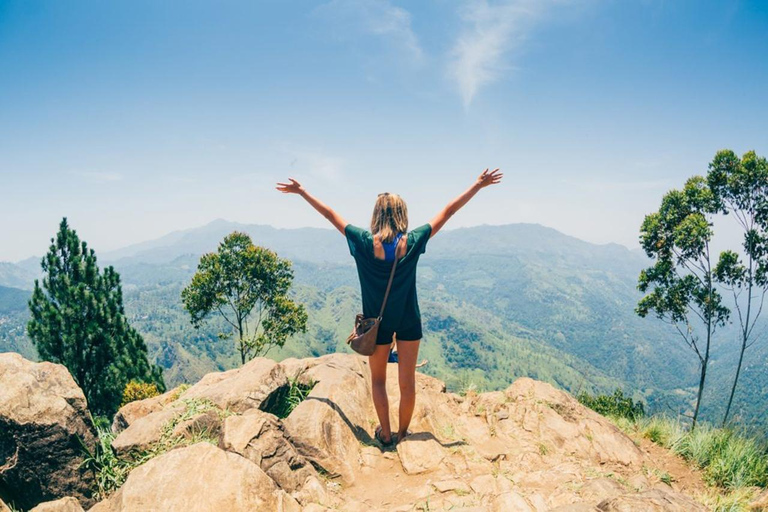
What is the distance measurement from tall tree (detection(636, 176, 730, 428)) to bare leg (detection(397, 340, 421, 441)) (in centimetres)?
1528

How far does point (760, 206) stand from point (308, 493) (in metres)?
18.5

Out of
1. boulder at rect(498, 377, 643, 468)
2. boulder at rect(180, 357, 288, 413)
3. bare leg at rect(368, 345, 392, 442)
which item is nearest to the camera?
bare leg at rect(368, 345, 392, 442)

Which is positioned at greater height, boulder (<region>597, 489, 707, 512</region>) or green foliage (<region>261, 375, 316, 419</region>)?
boulder (<region>597, 489, 707, 512</region>)

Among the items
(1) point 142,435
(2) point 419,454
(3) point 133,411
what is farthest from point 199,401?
(2) point 419,454

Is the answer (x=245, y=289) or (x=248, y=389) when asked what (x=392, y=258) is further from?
(x=245, y=289)

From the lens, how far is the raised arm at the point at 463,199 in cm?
457

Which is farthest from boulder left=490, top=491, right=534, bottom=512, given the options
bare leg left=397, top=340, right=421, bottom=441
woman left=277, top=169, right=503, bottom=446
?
woman left=277, top=169, right=503, bottom=446

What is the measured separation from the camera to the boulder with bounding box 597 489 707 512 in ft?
10.4

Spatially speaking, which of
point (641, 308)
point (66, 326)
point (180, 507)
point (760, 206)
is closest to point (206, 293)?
point (66, 326)

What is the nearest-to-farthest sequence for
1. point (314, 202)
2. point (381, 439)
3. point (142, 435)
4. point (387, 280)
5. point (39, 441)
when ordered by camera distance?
point (39, 441), point (142, 435), point (387, 280), point (314, 202), point (381, 439)

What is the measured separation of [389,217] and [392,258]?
18.7 inches

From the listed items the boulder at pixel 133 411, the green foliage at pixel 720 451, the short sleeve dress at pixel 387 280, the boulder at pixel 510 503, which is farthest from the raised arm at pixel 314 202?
the green foliage at pixel 720 451

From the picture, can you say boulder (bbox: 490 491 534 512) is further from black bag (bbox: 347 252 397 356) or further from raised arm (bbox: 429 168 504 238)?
raised arm (bbox: 429 168 504 238)

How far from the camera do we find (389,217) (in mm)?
4395
